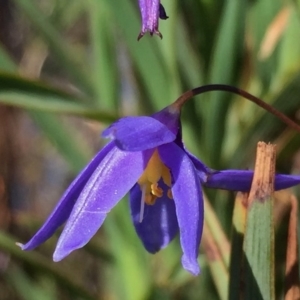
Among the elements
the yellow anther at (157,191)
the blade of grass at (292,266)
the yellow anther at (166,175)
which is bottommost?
the blade of grass at (292,266)

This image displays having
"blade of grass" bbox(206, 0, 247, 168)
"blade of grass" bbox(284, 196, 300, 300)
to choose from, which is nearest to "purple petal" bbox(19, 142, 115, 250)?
"blade of grass" bbox(284, 196, 300, 300)

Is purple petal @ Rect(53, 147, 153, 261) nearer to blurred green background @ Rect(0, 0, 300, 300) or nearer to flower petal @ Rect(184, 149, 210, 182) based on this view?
flower petal @ Rect(184, 149, 210, 182)

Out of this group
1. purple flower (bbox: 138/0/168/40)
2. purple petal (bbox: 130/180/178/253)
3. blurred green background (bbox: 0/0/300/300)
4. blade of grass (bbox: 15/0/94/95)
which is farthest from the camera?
blade of grass (bbox: 15/0/94/95)

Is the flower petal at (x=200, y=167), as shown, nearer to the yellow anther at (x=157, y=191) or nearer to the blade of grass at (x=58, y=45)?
the yellow anther at (x=157, y=191)

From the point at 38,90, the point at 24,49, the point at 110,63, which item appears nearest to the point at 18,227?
the point at 24,49

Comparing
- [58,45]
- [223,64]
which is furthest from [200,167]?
[58,45]

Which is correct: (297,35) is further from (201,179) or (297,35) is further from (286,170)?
(201,179)

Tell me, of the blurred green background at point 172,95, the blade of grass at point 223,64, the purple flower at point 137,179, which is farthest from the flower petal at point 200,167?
the blade of grass at point 223,64
